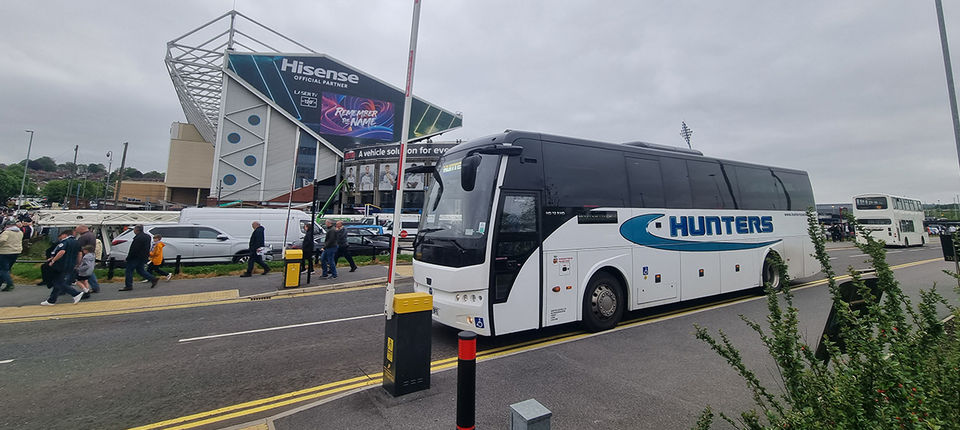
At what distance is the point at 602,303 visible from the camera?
6301 millimetres

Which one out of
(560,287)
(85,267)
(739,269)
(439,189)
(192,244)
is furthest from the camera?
(192,244)

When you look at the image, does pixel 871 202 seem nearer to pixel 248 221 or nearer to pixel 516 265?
pixel 516 265

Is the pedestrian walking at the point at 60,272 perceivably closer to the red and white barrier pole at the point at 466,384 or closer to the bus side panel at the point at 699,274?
the red and white barrier pole at the point at 466,384

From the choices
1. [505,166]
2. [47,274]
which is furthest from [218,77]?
[505,166]

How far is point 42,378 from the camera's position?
459 cm

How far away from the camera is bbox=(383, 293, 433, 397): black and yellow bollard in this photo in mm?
3992

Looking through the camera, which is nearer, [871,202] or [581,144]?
[581,144]

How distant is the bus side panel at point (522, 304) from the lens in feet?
17.3

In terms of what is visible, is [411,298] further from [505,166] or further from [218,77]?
[218,77]

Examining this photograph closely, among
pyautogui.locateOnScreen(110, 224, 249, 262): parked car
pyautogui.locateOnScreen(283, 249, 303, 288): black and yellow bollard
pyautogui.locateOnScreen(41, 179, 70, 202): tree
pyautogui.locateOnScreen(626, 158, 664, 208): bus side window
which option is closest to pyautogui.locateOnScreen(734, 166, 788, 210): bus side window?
pyautogui.locateOnScreen(626, 158, 664, 208): bus side window

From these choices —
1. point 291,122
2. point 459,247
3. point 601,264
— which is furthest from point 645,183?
point 291,122

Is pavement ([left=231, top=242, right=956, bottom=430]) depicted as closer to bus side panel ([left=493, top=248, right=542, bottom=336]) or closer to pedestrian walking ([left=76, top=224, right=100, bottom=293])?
bus side panel ([left=493, top=248, right=542, bottom=336])

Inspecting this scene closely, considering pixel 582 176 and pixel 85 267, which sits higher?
pixel 582 176

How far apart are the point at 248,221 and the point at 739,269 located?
1852 centimetres
